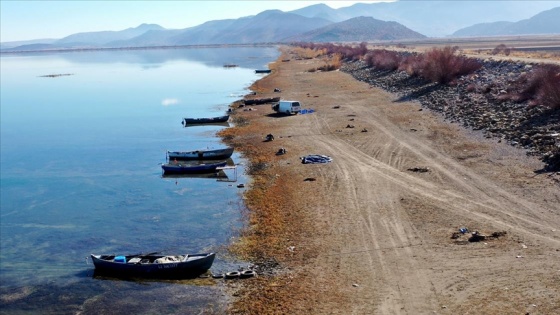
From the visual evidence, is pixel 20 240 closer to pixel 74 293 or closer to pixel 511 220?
pixel 74 293

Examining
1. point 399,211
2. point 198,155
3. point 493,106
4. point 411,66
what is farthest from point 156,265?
point 411,66

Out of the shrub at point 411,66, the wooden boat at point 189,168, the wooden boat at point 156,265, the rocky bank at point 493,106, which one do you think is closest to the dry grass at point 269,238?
the wooden boat at point 156,265

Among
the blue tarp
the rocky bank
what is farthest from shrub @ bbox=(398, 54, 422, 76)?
the blue tarp

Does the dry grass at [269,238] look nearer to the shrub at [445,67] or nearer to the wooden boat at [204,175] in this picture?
the wooden boat at [204,175]

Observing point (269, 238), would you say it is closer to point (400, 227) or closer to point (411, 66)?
point (400, 227)

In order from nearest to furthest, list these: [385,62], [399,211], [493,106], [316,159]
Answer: [399,211] < [316,159] < [493,106] < [385,62]
